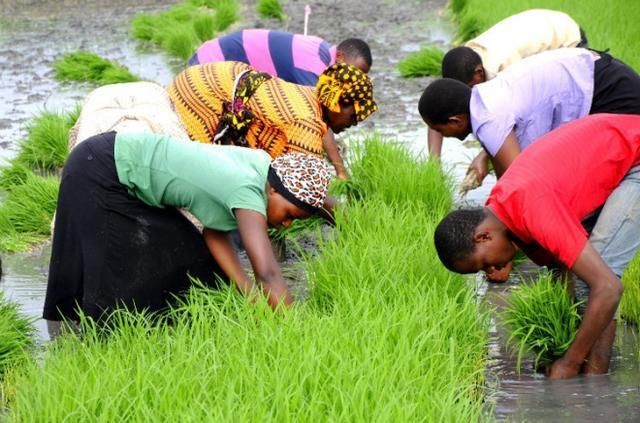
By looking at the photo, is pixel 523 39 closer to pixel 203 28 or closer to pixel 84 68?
pixel 84 68

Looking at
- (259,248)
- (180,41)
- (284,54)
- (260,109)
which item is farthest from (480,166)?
(180,41)

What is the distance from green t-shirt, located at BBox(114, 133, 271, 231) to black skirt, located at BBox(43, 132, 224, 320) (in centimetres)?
8

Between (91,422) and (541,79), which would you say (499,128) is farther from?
(91,422)


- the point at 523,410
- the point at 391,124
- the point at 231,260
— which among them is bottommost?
the point at 391,124

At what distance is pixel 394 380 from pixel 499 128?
1.83 metres

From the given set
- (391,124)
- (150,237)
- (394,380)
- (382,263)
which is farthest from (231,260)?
(391,124)

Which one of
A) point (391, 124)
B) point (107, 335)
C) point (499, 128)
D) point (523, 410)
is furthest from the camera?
point (391, 124)

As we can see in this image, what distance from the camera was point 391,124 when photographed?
894 centimetres

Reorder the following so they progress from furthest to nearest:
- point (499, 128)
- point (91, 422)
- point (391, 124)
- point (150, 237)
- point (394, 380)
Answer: point (391, 124) < point (499, 128) < point (150, 237) < point (394, 380) < point (91, 422)

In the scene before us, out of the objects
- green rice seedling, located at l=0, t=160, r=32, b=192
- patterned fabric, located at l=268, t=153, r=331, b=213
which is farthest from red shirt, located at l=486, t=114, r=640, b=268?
green rice seedling, located at l=0, t=160, r=32, b=192

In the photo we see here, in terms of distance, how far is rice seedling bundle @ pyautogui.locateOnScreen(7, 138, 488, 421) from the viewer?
3.66m

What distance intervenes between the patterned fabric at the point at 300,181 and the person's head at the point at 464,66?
189 cm

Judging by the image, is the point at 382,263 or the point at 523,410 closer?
the point at 523,410

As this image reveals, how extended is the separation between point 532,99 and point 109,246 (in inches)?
77.9
